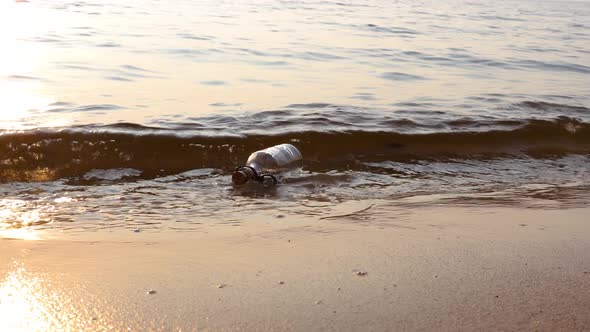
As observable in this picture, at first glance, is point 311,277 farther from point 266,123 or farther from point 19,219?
point 266,123

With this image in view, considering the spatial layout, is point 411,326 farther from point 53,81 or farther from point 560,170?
point 53,81

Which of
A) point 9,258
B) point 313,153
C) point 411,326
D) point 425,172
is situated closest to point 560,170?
point 425,172

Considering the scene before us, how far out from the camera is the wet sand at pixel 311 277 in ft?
9.76

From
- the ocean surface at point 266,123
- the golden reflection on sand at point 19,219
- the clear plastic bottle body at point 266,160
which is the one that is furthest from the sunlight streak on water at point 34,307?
the clear plastic bottle body at point 266,160

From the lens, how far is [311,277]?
3438 millimetres

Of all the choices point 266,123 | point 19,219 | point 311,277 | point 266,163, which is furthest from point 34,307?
point 266,123

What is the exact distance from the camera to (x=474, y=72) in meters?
11.4

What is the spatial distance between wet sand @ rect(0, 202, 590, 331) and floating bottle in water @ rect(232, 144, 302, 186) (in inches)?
36.3

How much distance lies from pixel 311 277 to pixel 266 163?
2.64 meters

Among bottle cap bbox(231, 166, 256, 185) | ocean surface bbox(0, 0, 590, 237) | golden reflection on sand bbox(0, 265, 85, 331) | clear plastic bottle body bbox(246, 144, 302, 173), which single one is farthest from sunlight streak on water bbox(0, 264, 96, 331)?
clear plastic bottle body bbox(246, 144, 302, 173)

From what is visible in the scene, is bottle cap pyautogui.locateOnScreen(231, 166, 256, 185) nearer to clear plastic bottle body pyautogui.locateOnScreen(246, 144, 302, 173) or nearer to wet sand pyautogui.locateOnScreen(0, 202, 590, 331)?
clear plastic bottle body pyautogui.locateOnScreen(246, 144, 302, 173)

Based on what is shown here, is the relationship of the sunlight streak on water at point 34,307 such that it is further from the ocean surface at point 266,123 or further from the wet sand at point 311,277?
the ocean surface at point 266,123

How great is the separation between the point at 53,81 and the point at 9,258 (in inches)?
233

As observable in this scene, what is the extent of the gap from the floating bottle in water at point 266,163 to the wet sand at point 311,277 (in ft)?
3.03
